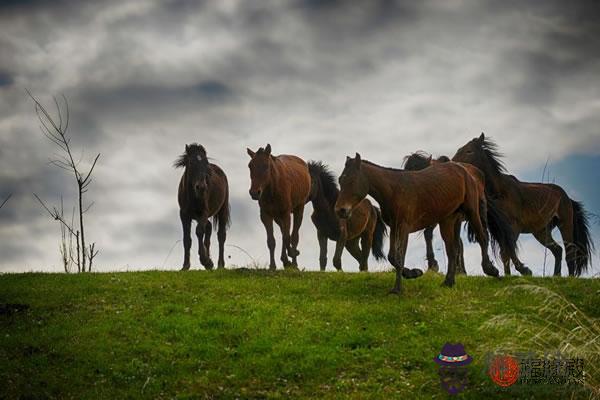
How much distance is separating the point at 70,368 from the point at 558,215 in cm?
1718

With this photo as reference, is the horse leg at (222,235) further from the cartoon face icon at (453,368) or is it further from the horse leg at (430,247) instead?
the cartoon face icon at (453,368)

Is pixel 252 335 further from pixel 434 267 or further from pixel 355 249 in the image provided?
pixel 355 249

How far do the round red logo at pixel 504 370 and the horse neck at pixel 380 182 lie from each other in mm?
5668

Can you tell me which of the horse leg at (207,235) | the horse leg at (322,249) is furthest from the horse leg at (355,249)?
the horse leg at (207,235)

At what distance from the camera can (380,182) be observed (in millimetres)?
17125

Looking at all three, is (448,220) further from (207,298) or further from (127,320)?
(127,320)

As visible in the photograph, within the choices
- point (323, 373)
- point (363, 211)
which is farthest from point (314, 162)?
point (323, 373)

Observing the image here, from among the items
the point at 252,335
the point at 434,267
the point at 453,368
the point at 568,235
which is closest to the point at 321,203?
the point at 434,267

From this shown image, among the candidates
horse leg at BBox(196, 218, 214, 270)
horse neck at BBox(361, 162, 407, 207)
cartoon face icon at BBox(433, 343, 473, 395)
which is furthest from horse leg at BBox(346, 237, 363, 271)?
cartoon face icon at BBox(433, 343, 473, 395)

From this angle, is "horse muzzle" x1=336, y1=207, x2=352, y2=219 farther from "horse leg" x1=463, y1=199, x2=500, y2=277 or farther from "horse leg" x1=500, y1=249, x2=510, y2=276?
"horse leg" x1=500, y1=249, x2=510, y2=276

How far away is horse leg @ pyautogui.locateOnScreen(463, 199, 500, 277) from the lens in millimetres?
18484

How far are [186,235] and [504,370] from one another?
11908 mm

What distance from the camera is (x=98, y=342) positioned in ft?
46.7

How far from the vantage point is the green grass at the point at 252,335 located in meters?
12.4
